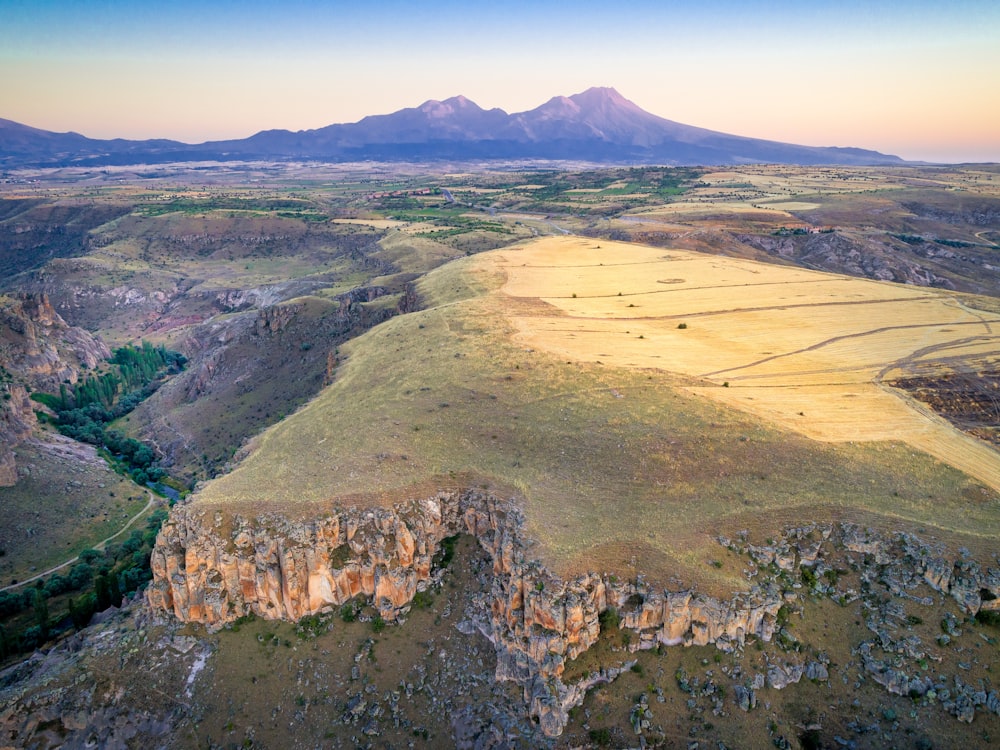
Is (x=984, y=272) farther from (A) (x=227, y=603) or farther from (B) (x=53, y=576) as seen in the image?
(B) (x=53, y=576)

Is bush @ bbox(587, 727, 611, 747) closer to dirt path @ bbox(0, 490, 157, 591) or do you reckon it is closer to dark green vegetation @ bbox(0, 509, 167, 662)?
dark green vegetation @ bbox(0, 509, 167, 662)

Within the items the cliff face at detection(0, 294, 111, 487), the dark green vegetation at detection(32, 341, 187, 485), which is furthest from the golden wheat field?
the cliff face at detection(0, 294, 111, 487)

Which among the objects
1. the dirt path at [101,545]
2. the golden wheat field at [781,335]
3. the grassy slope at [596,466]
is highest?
the golden wheat field at [781,335]

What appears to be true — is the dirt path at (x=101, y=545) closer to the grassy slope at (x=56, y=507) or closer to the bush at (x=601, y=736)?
the grassy slope at (x=56, y=507)

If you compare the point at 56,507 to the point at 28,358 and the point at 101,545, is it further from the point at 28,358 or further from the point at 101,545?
the point at 28,358

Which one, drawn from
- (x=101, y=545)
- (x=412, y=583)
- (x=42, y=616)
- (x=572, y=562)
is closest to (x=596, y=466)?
(x=572, y=562)

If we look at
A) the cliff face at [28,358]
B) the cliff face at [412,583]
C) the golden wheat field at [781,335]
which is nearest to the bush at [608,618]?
the cliff face at [412,583]

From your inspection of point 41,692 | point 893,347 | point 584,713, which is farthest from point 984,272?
point 41,692
